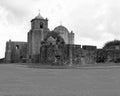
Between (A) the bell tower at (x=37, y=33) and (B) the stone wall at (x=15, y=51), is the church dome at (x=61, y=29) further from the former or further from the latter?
(B) the stone wall at (x=15, y=51)

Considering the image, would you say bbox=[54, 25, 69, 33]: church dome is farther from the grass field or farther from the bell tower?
the grass field

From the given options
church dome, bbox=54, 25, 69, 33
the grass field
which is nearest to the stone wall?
church dome, bbox=54, 25, 69, 33

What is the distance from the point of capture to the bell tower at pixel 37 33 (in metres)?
66.0

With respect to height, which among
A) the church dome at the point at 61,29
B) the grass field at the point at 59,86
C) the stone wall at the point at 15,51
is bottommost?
the grass field at the point at 59,86

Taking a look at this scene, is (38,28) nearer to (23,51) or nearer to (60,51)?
(23,51)

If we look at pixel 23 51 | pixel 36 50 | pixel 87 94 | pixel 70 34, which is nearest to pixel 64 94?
pixel 87 94

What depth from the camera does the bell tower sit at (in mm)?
66000

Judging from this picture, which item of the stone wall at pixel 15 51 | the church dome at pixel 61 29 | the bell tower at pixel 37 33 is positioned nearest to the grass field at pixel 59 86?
the bell tower at pixel 37 33

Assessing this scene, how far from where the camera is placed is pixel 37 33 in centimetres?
6638

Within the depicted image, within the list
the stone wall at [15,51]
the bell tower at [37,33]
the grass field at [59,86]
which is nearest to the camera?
the grass field at [59,86]

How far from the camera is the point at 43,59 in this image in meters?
39.6

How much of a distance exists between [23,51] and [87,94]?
7429cm

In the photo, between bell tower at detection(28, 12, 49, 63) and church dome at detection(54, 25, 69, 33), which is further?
church dome at detection(54, 25, 69, 33)

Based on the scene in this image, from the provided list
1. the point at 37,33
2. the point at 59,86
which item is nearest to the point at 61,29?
the point at 37,33
